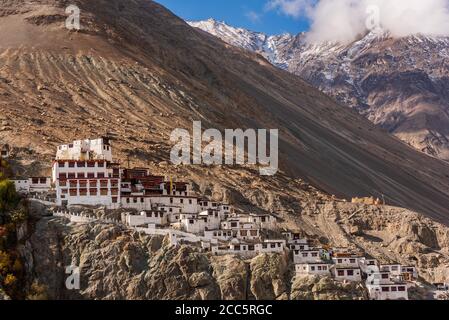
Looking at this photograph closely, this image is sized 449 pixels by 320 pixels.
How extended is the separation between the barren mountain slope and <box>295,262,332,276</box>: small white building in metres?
29.5

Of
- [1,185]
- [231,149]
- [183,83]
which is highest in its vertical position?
[183,83]

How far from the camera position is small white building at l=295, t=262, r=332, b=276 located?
65438 millimetres

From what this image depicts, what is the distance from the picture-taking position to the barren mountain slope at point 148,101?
4018 inches

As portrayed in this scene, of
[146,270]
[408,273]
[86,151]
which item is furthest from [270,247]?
[86,151]

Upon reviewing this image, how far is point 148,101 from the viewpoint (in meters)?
118

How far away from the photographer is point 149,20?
17212 centimetres

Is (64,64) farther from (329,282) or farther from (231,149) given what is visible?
(329,282)

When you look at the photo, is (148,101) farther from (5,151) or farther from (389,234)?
(389,234)

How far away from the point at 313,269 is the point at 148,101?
56819 millimetres

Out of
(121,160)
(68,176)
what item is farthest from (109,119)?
(68,176)

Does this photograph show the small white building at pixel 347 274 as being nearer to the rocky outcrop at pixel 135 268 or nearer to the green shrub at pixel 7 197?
the rocky outcrop at pixel 135 268

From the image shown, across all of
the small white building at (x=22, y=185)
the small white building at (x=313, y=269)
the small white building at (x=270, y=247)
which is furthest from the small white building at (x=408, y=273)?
the small white building at (x=22, y=185)

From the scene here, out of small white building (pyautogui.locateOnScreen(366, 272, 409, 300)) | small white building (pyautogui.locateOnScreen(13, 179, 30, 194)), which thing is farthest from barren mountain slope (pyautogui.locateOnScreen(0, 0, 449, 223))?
small white building (pyautogui.locateOnScreen(366, 272, 409, 300))
